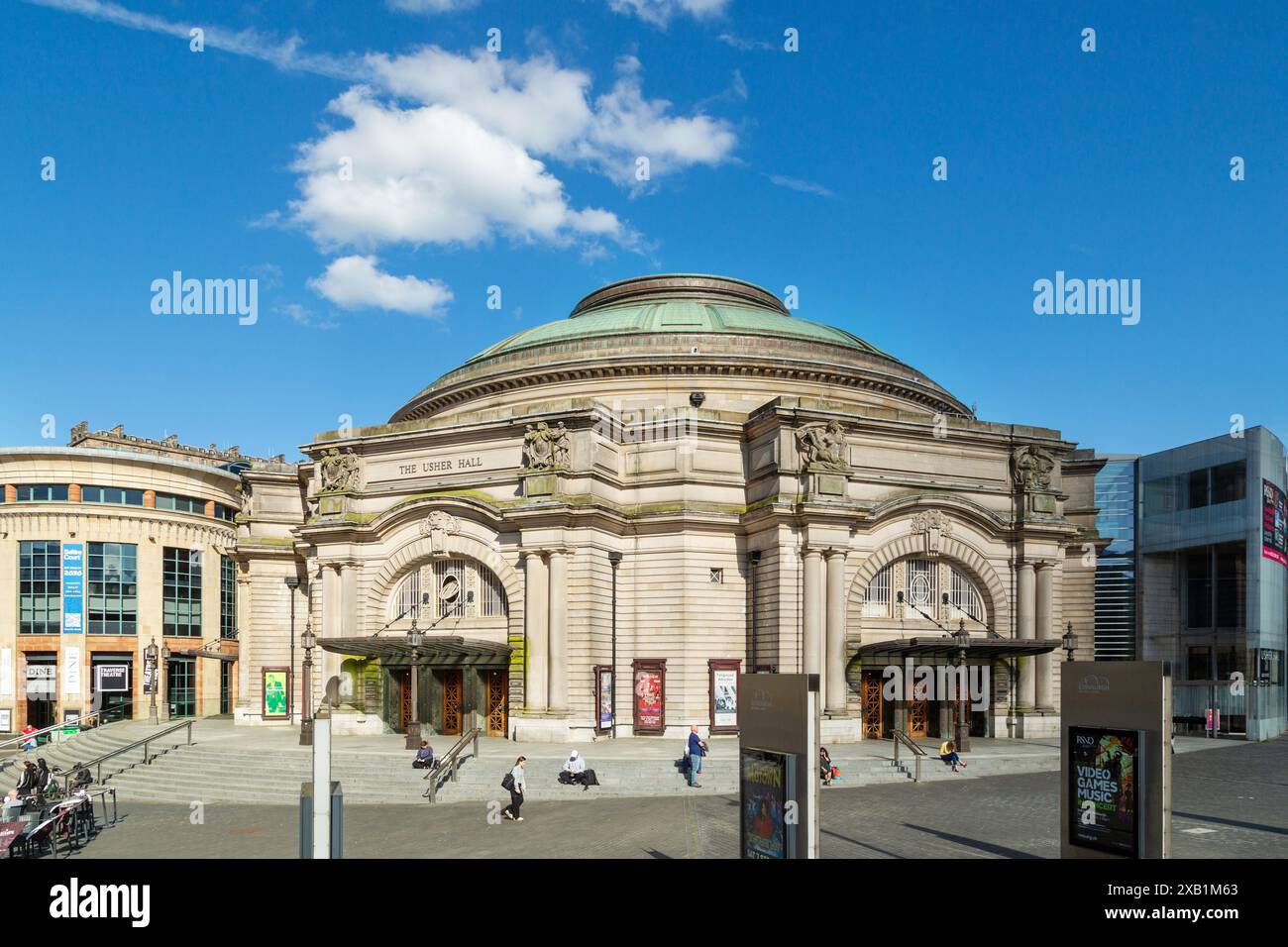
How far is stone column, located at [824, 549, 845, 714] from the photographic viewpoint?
39.0 m

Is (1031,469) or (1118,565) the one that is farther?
(1118,565)

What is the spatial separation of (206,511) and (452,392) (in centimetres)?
2448

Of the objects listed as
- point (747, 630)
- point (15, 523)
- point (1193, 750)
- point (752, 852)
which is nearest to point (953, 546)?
point (747, 630)

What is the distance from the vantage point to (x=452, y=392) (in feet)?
175

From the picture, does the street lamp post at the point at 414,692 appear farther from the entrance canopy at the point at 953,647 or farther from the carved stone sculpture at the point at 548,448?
the entrance canopy at the point at 953,647

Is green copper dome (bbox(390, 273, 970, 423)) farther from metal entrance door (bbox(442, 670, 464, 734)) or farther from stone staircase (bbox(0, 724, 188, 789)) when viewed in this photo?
stone staircase (bbox(0, 724, 188, 789))

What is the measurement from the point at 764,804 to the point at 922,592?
94.6 ft

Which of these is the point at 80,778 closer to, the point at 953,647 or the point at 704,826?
the point at 704,826

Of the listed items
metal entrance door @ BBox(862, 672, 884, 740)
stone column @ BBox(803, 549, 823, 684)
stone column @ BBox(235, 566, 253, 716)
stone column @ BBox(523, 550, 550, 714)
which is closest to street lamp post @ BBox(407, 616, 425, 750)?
stone column @ BBox(523, 550, 550, 714)

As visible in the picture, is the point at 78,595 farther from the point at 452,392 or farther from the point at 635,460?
the point at 635,460

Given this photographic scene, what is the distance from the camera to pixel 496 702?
4169 cm

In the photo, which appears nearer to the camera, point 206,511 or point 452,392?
point 452,392

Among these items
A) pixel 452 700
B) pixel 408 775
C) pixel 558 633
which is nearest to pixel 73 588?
pixel 452 700

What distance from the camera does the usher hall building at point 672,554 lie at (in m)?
39.7
